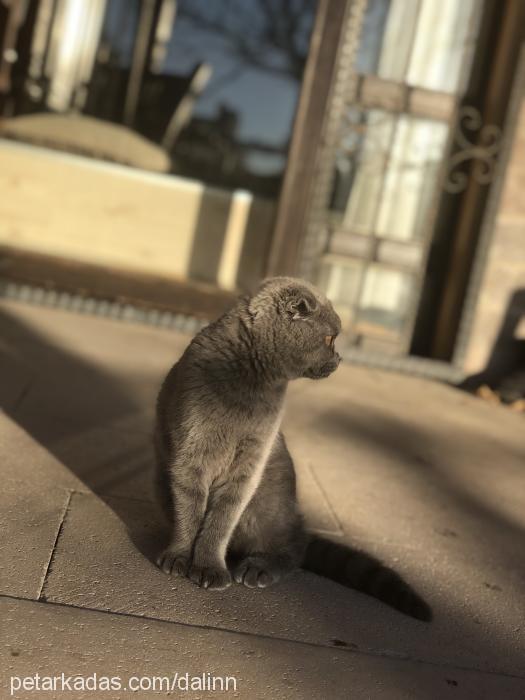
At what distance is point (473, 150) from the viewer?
549cm

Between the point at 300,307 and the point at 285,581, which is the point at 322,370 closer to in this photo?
the point at 300,307

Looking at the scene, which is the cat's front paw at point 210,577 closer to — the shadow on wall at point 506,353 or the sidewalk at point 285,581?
the sidewalk at point 285,581

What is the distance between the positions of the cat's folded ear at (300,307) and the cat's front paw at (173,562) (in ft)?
2.13

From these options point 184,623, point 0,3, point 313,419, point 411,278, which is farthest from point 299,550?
point 0,3

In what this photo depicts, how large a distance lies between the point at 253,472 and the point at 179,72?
26.3 feet

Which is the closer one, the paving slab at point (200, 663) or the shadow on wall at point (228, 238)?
the paving slab at point (200, 663)

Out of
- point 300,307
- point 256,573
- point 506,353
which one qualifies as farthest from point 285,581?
point 506,353

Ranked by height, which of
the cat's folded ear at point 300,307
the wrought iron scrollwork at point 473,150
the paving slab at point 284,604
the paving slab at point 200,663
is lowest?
the paving slab at point 284,604

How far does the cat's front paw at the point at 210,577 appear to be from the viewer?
6.10 feet

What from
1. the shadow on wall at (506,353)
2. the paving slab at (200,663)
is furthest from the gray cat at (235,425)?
the shadow on wall at (506,353)

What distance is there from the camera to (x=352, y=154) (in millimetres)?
5430

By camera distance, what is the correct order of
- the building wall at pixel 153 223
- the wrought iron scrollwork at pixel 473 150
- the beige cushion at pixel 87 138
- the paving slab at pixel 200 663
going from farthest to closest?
the beige cushion at pixel 87 138
the building wall at pixel 153 223
the wrought iron scrollwork at pixel 473 150
the paving slab at pixel 200 663

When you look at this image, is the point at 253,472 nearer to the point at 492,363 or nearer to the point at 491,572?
the point at 491,572

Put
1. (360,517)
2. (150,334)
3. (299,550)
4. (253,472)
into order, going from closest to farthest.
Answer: (253,472) → (299,550) → (360,517) → (150,334)
